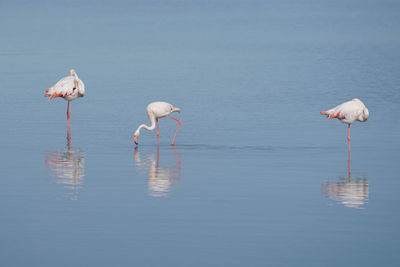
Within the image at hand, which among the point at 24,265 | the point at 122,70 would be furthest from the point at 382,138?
the point at 122,70

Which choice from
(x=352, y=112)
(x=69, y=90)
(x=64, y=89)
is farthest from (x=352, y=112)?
(x=64, y=89)

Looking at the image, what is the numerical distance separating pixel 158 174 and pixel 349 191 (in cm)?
325

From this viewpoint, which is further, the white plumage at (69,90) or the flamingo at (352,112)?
the white plumage at (69,90)

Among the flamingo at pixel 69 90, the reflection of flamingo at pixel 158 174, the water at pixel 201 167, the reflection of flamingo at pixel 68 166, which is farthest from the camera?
the flamingo at pixel 69 90

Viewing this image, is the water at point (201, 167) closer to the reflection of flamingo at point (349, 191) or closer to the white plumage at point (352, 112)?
the reflection of flamingo at point (349, 191)

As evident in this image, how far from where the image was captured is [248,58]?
1513 inches

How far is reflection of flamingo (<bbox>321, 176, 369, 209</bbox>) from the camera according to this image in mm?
12789

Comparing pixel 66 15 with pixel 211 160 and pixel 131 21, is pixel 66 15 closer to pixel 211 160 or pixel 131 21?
pixel 131 21

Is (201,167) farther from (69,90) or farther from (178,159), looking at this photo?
(69,90)

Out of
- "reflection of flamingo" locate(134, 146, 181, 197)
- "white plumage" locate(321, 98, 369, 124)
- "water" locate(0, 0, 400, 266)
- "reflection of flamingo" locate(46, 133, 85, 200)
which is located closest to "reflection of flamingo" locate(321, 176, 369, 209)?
"water" locate(0, 0, 400, 266)

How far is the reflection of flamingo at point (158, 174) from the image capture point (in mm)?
13547

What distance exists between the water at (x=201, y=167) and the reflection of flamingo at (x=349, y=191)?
3cm

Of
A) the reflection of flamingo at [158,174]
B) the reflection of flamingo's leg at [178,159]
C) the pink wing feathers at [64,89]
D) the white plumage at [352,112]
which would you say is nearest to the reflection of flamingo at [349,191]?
the reflection of flamingo at [158,174]

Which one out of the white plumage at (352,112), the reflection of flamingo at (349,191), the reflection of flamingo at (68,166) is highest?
the white plumage at (352,112)
